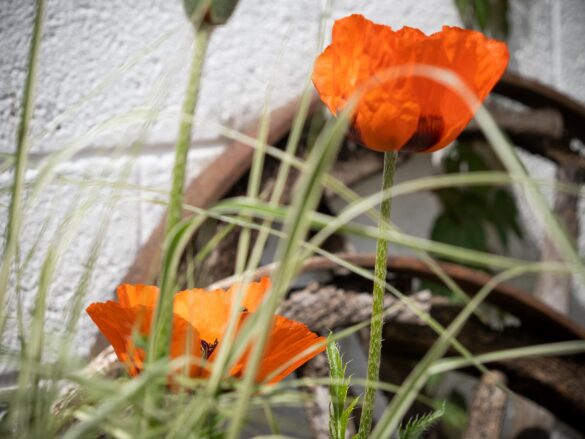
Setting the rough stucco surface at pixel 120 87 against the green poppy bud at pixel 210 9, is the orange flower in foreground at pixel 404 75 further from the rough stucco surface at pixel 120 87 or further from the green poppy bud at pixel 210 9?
the rough stucco surface at pixel 120 87

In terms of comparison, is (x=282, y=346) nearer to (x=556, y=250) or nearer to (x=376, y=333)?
(x=376, y=333)

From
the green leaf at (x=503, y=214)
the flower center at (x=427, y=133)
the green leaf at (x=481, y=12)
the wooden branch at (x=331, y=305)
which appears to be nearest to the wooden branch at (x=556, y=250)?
the green leaf at (x=503, y=214)

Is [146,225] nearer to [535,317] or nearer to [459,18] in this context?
Result: [535,317]

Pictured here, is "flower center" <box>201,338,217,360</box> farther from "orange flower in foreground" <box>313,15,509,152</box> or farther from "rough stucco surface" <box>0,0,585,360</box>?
"rough stucco surface" <box>0,0,585,360</box>

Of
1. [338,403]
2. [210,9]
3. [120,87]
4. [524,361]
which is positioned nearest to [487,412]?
[524,361]

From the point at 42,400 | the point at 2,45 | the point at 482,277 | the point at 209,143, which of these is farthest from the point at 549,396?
the point at 42,400

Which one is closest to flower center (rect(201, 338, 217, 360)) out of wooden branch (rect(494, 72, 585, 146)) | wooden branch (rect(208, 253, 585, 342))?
wooden branch (rect(208, 253, 585, 342))

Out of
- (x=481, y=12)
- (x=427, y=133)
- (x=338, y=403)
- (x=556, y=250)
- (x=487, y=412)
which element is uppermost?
(x=481, y=12)
